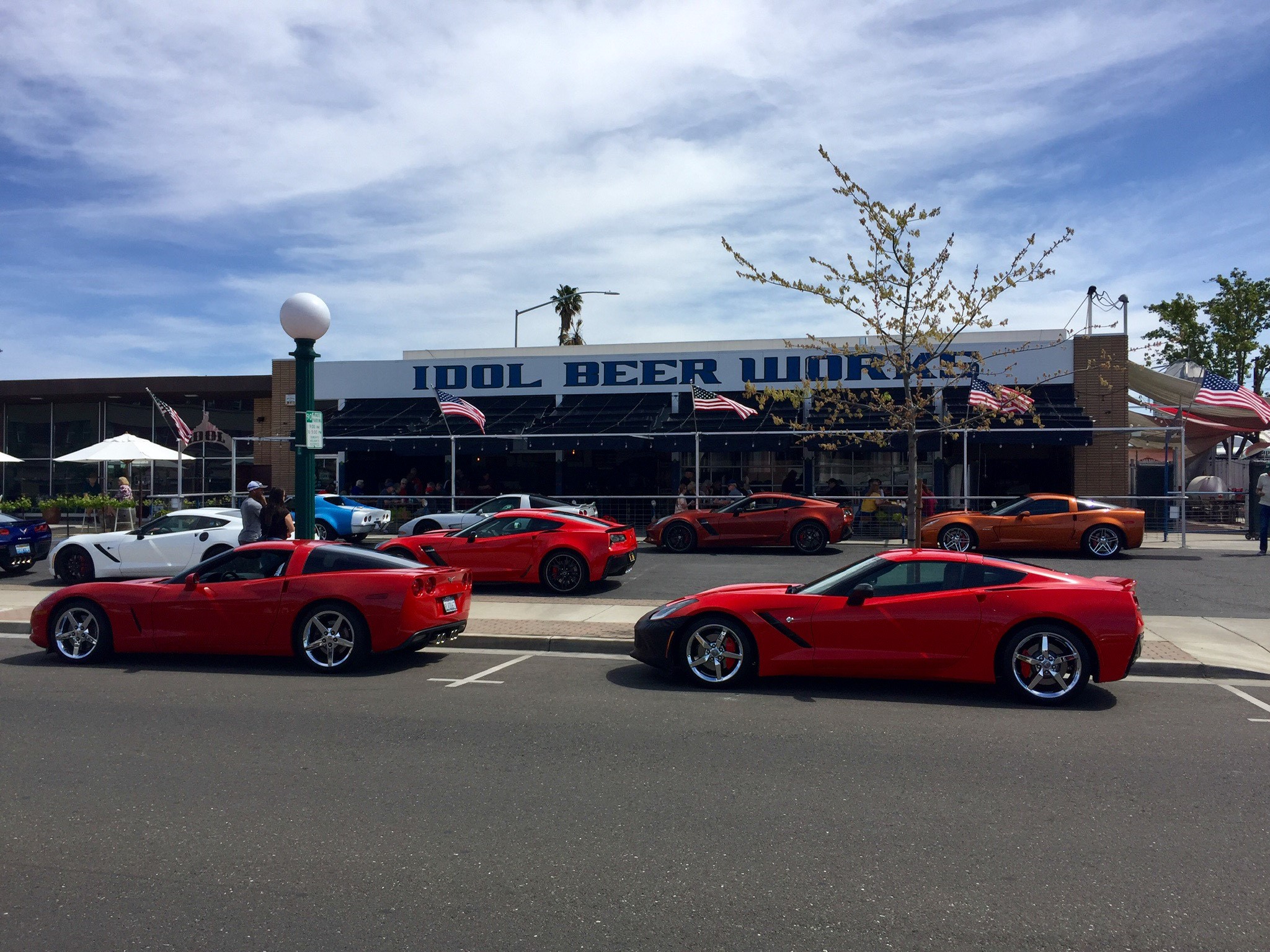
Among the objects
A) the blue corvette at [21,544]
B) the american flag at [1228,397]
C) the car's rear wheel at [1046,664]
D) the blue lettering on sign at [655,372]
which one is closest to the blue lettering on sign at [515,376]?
the blue lettering on sign at [655,372]

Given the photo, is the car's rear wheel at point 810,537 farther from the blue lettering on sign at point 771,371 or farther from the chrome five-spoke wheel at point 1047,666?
the chrome five-spoke wheel at point 1047,666

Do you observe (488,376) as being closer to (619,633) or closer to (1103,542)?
(1103,542)

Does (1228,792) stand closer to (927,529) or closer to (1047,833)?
(1047,833)

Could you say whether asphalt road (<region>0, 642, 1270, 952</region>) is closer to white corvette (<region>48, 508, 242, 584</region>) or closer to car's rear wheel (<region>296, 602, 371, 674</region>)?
car's rear wheel (<region>296, 602, 371, 674</region>)

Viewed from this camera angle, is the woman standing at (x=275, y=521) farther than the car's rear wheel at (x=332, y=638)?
Yes

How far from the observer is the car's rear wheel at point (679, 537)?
19.6 m

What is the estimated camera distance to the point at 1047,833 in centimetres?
494

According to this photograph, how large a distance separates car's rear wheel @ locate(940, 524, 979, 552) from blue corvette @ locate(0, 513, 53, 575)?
16.4 metres

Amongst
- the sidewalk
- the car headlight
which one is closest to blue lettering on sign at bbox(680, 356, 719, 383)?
the sidewalk

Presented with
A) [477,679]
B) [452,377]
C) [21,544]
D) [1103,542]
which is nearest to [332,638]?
[477,679]

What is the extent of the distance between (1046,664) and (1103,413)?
815 inches

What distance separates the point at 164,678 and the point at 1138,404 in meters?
24.6

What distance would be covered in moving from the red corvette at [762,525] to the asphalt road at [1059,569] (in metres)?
0.28

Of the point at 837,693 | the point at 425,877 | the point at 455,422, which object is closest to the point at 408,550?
the point at 837,693
